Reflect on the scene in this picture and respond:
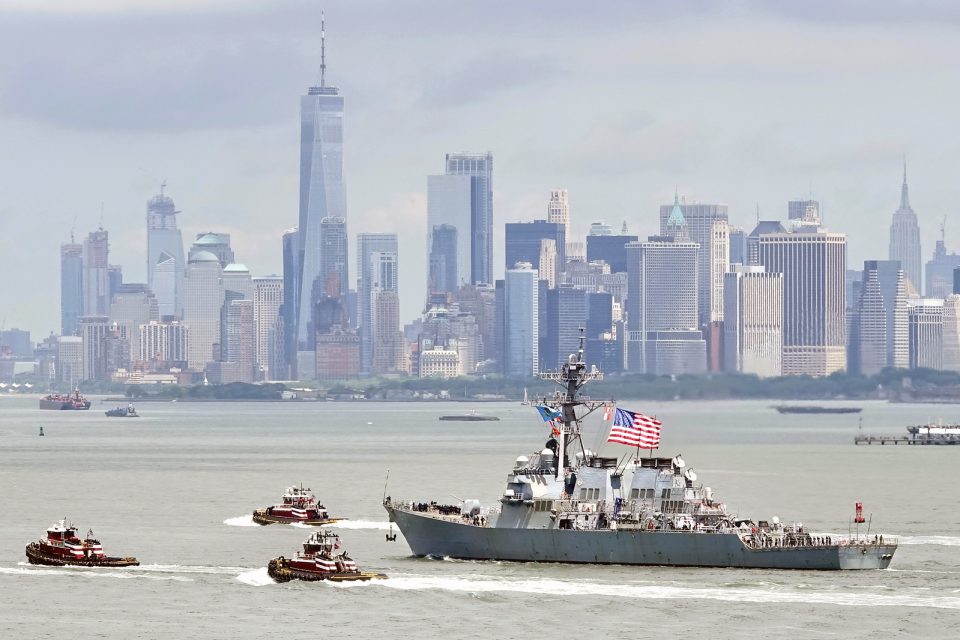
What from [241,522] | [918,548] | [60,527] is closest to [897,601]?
[918,548]

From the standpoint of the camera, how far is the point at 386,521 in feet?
419

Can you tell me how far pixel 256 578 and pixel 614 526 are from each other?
16.4 m

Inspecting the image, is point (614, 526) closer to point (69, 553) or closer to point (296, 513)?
point (69, 553)

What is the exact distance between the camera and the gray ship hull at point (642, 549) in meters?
95.2

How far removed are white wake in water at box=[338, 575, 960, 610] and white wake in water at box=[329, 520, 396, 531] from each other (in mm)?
29764

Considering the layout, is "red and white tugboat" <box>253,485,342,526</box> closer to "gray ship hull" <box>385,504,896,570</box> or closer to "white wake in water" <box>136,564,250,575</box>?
"white wake in water" <box>136,564,250,575</box>

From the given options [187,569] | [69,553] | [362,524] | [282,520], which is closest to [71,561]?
[69,553]

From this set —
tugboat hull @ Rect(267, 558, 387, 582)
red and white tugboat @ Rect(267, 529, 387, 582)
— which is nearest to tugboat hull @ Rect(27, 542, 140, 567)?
red and white tugboat @ Rect(267, 529, 387, 582)

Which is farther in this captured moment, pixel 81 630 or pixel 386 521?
pixel 386 521

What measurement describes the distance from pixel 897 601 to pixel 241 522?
52620 millimetres

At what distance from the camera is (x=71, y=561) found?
99750 mm

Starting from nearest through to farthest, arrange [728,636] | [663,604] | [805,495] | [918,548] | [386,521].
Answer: [728,636] < [663,604] < [918,548] < [386,521] < [805,495]

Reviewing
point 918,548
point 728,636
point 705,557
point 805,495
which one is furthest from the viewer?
point 805,495

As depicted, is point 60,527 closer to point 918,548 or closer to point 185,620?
point 185,620
